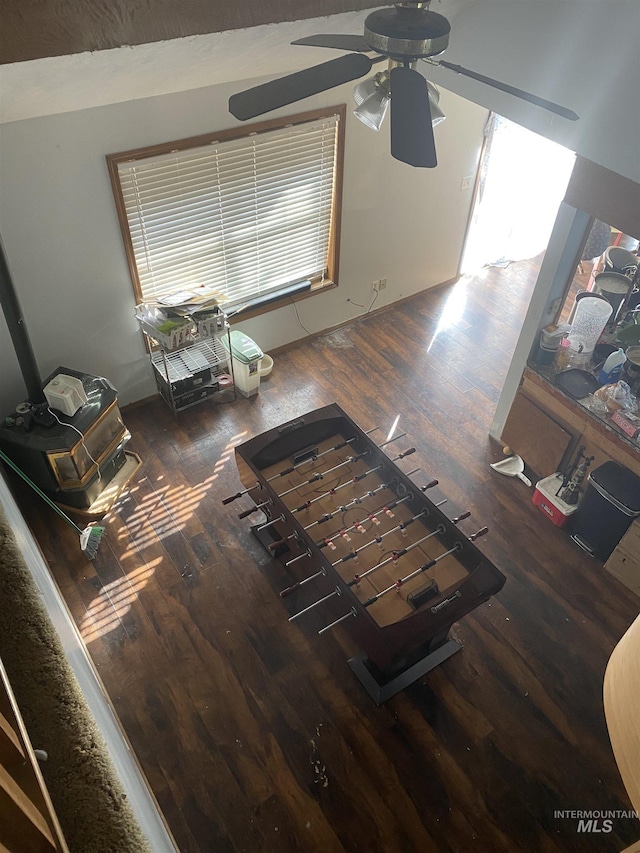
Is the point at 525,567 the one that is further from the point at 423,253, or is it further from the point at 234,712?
the point at 423,253

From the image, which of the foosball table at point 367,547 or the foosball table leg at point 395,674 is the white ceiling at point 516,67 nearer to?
the foosball table at point 367,547

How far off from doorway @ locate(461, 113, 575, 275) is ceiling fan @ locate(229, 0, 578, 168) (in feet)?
12.8

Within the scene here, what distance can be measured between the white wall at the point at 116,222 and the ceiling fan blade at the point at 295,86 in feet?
7.11

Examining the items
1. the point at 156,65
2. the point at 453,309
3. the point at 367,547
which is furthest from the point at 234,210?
the point at 367,547

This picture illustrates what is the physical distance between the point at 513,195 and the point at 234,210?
9.61 ft

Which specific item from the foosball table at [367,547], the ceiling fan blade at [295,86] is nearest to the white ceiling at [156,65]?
the ceiling fan blade at [295,86]

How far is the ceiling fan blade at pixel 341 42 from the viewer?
5.85 feet

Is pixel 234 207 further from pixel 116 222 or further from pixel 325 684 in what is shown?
pixel 325 684

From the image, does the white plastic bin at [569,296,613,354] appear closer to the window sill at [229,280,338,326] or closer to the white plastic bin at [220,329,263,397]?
the window sill at [229,280,338,326]

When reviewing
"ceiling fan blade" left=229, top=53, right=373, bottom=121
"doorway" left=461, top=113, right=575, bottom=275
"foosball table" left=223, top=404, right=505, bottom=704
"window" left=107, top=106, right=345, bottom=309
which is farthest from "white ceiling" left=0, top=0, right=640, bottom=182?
"doorway" left=461, top=113, right=575, bottom=275

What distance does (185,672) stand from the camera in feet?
11.0

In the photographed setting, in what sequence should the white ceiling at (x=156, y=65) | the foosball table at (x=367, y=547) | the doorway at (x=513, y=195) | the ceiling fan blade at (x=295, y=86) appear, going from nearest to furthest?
the ceiling fan blade at (x=295, y=86), the white ceiling at (x=156, y=65), the foosball table at (x=367, y=547), the doorway at (x=513, y=195)

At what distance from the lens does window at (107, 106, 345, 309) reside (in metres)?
3.94

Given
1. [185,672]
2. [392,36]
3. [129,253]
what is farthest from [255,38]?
[185,672]
